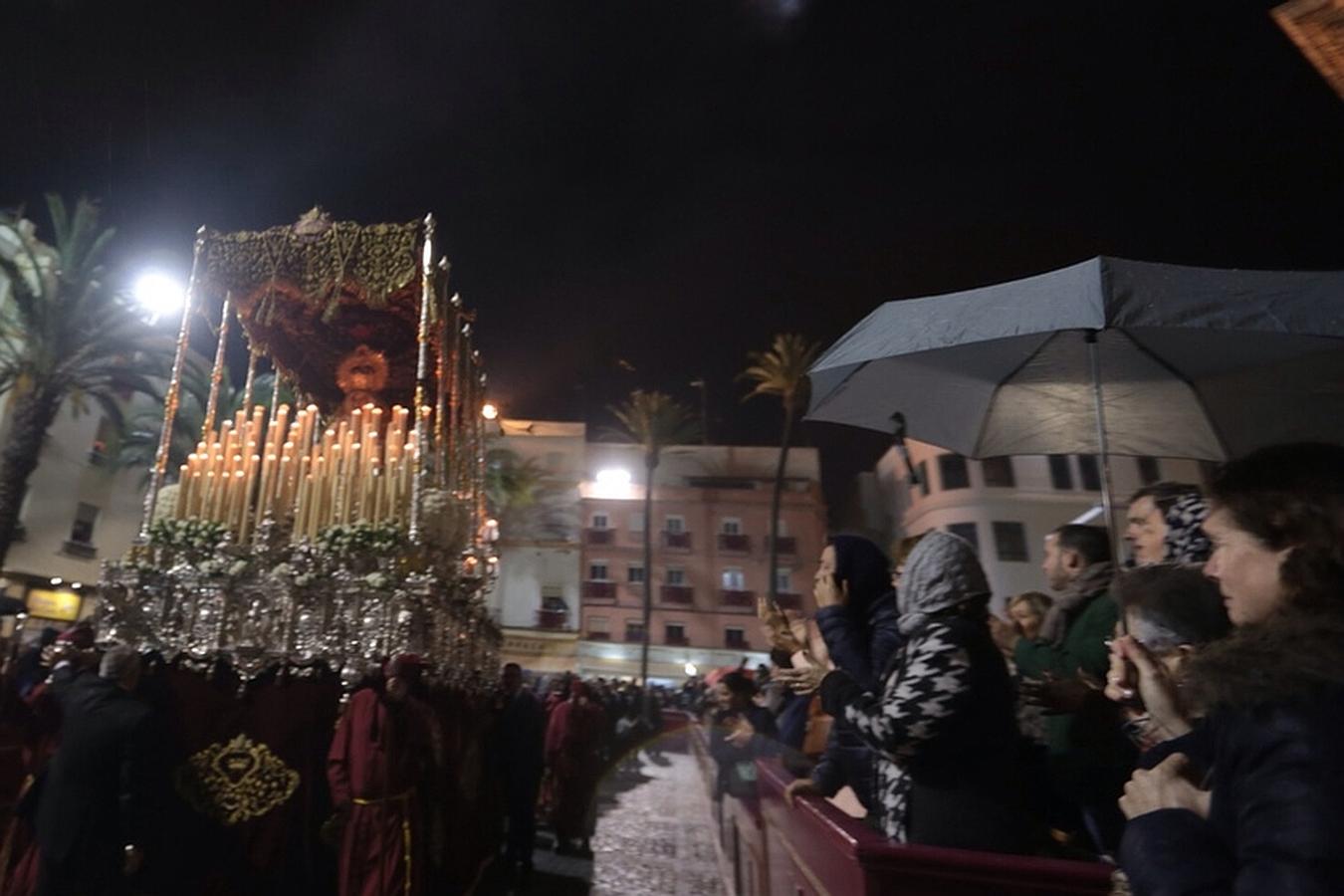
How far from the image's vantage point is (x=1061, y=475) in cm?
2666

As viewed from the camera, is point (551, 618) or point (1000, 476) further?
point (551, 618)

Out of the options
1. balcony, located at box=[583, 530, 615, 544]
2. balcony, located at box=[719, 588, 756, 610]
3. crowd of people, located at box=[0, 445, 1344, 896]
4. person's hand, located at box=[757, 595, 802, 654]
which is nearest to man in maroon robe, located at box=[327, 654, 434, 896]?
crowd of people, located at box=[0, 445, 1344, 896]

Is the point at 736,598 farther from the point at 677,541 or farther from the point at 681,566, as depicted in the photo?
the point at 677,541

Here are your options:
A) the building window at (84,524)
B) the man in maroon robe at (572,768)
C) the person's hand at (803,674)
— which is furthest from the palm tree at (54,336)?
the person's hand at (803,674)

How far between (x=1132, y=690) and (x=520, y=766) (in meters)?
6.64

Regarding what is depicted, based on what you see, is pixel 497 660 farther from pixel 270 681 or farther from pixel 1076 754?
pixel 1076 754

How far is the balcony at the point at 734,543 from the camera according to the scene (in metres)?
30.1

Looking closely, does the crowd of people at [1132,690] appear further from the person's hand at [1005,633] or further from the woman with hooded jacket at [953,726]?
the person's hand at [1005,633]

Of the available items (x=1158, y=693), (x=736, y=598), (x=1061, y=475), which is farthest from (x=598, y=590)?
(x=1158, y=693)

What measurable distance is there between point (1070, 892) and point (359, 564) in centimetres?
461

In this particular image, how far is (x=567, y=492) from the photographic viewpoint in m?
29.7

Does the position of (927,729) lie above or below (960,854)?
above

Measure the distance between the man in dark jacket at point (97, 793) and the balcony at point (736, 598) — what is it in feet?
87.1

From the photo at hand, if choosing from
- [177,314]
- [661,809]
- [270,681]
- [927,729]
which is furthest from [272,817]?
[177,314]
